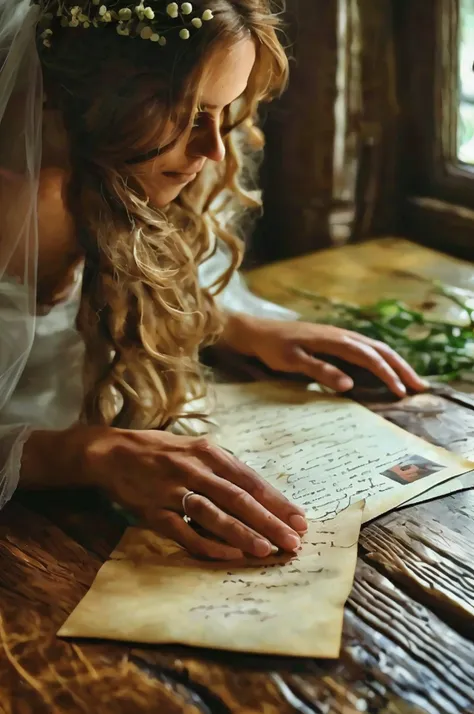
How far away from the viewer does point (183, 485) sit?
635mm

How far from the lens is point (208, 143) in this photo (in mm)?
697

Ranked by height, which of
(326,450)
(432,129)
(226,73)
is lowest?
(326,450)

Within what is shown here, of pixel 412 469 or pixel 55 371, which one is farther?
pixel 55 371

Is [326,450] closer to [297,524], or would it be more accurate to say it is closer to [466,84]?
[297,524]

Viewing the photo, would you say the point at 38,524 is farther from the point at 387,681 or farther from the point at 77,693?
the point at 387,681

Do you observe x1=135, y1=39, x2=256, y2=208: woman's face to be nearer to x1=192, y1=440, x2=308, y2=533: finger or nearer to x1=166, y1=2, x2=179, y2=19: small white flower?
x1=166, y1=2, x2=179, y2=19: small white flower

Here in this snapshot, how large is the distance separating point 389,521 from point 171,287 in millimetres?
308

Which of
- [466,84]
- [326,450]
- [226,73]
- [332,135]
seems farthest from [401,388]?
[466,84]

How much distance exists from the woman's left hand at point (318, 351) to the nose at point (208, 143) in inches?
10.2

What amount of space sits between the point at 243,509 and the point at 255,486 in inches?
1.1

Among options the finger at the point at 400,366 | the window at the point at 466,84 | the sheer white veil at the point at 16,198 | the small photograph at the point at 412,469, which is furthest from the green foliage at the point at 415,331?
the sheer white veil at the point at 16,198

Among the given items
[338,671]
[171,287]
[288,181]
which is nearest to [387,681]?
[338,671]

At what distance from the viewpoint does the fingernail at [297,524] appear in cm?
62

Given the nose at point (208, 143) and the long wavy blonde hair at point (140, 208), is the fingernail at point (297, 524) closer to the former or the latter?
the long wavy blonde hair at point (140, 208)
